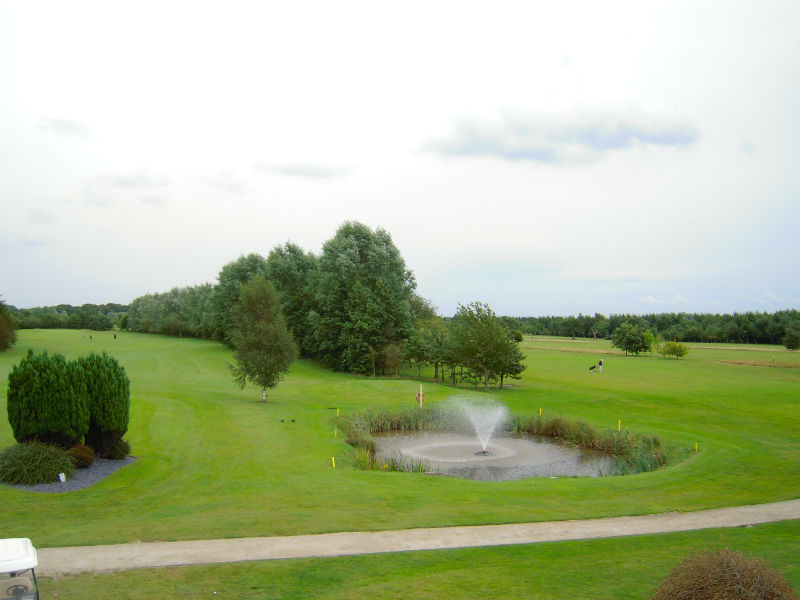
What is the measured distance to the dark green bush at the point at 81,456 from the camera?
1934 centimetres

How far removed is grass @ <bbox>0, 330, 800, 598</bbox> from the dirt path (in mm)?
491

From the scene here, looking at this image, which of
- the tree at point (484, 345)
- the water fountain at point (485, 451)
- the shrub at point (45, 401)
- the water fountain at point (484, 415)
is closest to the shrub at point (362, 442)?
the water fountain at point (485, 451)

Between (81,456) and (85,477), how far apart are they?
3.16ft

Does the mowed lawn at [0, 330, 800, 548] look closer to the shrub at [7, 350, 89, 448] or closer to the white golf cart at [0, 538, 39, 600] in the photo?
the shrub at [7, 350, 89, 448]

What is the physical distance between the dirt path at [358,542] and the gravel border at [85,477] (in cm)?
668

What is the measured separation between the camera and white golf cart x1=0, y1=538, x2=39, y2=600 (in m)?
7.12

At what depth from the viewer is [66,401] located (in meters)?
19.3

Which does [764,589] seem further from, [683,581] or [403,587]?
[403,587]

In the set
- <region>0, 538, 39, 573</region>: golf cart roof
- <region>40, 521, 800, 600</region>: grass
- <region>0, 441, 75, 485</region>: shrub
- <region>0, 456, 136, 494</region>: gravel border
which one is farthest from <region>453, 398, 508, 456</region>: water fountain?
<region>0, 538, 39, 573</region>: golf cart roof

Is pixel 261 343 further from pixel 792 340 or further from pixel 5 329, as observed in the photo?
pixel 792 340

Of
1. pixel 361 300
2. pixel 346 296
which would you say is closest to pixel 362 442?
pixel 361 300

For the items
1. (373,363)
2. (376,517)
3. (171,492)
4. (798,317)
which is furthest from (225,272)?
(798,317)

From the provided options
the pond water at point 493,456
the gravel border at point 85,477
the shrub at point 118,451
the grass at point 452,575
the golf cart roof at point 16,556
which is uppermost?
the golf cart roof at point 16,556

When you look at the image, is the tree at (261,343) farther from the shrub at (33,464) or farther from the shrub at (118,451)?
the shrub at (33,464)
